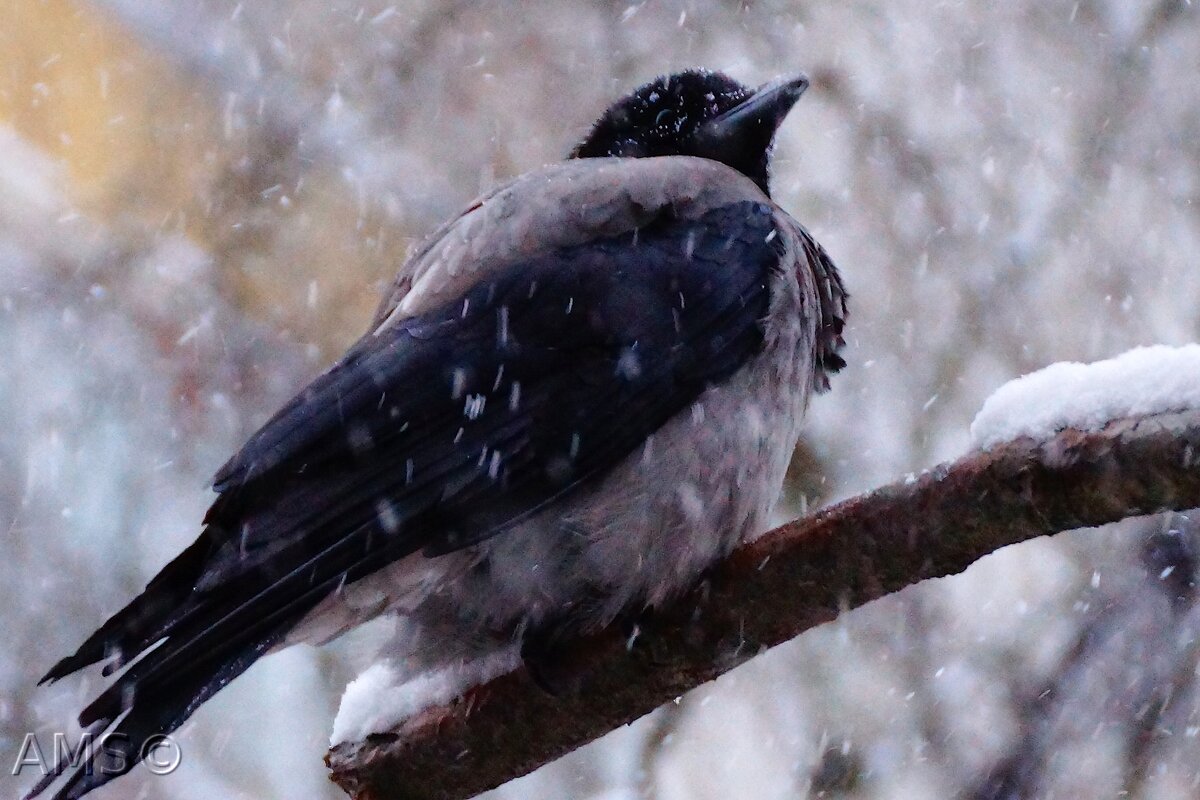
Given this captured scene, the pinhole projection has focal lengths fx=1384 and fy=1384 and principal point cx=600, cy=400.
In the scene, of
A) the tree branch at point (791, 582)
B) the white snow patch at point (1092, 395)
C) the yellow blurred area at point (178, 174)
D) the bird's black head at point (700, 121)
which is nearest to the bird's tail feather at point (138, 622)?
the tree branch at point (791, 582)

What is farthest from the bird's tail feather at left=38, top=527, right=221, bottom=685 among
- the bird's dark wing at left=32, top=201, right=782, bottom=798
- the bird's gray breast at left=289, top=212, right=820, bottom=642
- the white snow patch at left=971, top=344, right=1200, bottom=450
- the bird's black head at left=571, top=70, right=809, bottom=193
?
the bird's black head at left=571, top=70, right=809, bottom=193

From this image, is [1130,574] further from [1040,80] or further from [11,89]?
[11,89]

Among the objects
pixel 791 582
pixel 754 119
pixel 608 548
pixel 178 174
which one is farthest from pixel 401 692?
pixel 178 174

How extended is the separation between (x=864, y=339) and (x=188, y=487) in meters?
2.58

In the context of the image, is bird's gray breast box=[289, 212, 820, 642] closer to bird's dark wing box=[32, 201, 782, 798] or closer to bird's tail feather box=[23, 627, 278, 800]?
bird's dark wing box=[32, 201, 782, 798]

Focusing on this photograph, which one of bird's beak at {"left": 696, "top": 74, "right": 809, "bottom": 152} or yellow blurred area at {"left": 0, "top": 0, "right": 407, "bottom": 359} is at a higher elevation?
yellow blurred area at {"left": 0, "top": 0, "right": 407, "bottom": 359}

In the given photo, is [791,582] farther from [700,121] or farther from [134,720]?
[700,121]

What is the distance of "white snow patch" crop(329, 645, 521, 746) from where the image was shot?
275 cm

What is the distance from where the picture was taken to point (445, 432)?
8.43ft

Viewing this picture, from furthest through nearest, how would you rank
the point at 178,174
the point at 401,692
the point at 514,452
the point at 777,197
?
the point at 178,174, the point at 777,197, the point at 401,692, the point at 514,452

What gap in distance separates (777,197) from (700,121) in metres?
1.32

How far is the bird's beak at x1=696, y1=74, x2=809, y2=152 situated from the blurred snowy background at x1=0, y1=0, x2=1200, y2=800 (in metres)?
1.58

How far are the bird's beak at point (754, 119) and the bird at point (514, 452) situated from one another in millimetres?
607

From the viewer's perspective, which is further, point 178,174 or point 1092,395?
point 178,174
